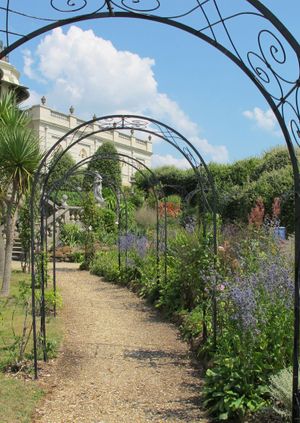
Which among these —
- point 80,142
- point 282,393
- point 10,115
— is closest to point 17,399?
point 282,393

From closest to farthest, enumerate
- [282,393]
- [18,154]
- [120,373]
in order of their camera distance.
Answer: [282,393], [120,373], [18,154]

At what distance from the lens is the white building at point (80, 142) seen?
101 ft

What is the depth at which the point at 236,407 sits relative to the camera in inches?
145

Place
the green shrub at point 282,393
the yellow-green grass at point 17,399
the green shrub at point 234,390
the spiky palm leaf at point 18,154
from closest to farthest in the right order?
the green shrub at point 282,393, the green shrub at point 234,390, the yellow-green grass at point 17,399, the spiky palm leaf at point 18,154

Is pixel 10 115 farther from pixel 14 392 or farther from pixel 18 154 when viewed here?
pixel 14 392

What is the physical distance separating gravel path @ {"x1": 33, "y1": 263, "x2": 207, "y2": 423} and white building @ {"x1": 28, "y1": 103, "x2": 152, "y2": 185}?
2088cm

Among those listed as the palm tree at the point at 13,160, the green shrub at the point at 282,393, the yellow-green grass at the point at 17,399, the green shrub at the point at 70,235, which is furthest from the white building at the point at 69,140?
the green shrub at the point at 282,393

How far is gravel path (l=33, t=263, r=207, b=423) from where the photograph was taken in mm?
4191

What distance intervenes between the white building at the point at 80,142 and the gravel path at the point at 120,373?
68.5ft

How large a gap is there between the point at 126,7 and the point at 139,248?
8.73 meters

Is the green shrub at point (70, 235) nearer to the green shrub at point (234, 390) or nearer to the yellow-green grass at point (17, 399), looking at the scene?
the yellow-green grass at point (17, 399)

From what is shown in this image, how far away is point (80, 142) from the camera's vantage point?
33188 mm

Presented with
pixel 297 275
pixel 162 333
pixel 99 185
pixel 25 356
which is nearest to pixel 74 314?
pixel 162 333

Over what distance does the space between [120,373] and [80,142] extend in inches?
1137
